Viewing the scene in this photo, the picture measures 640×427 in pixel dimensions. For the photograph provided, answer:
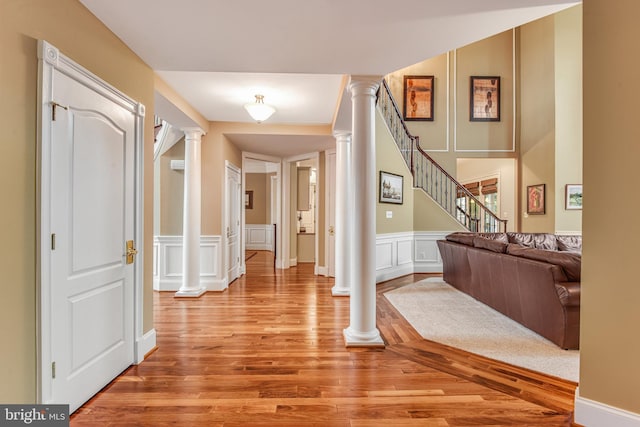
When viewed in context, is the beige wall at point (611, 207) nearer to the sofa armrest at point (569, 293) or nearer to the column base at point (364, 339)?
the sofa armrest at point (569, 293)

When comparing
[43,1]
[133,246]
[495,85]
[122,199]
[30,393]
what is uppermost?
[495,85]

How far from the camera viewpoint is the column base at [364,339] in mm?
2797

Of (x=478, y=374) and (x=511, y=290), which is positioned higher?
(x=511, y=290)

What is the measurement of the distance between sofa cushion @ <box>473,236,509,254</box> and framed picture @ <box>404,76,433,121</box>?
16.5 feet

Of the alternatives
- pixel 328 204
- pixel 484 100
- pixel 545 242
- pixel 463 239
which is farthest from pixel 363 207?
pixel 484 100

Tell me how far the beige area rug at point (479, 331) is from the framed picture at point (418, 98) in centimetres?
523

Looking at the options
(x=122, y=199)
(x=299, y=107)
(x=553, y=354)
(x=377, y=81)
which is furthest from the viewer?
(x=299, y=107)

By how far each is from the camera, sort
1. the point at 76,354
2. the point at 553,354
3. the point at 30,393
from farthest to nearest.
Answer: the point at 553,354 → the point at 76,354 → the point at 30,393

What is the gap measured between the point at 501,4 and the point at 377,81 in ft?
3.89

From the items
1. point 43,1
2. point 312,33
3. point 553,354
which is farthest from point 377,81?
point 553,354

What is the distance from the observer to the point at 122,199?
235cm

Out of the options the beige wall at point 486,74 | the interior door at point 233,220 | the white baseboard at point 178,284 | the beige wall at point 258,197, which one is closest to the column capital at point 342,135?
the interior door at point 233,220

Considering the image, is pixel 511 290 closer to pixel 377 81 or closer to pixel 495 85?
pixel 377 81

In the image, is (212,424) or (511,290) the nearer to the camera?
(212,424)
